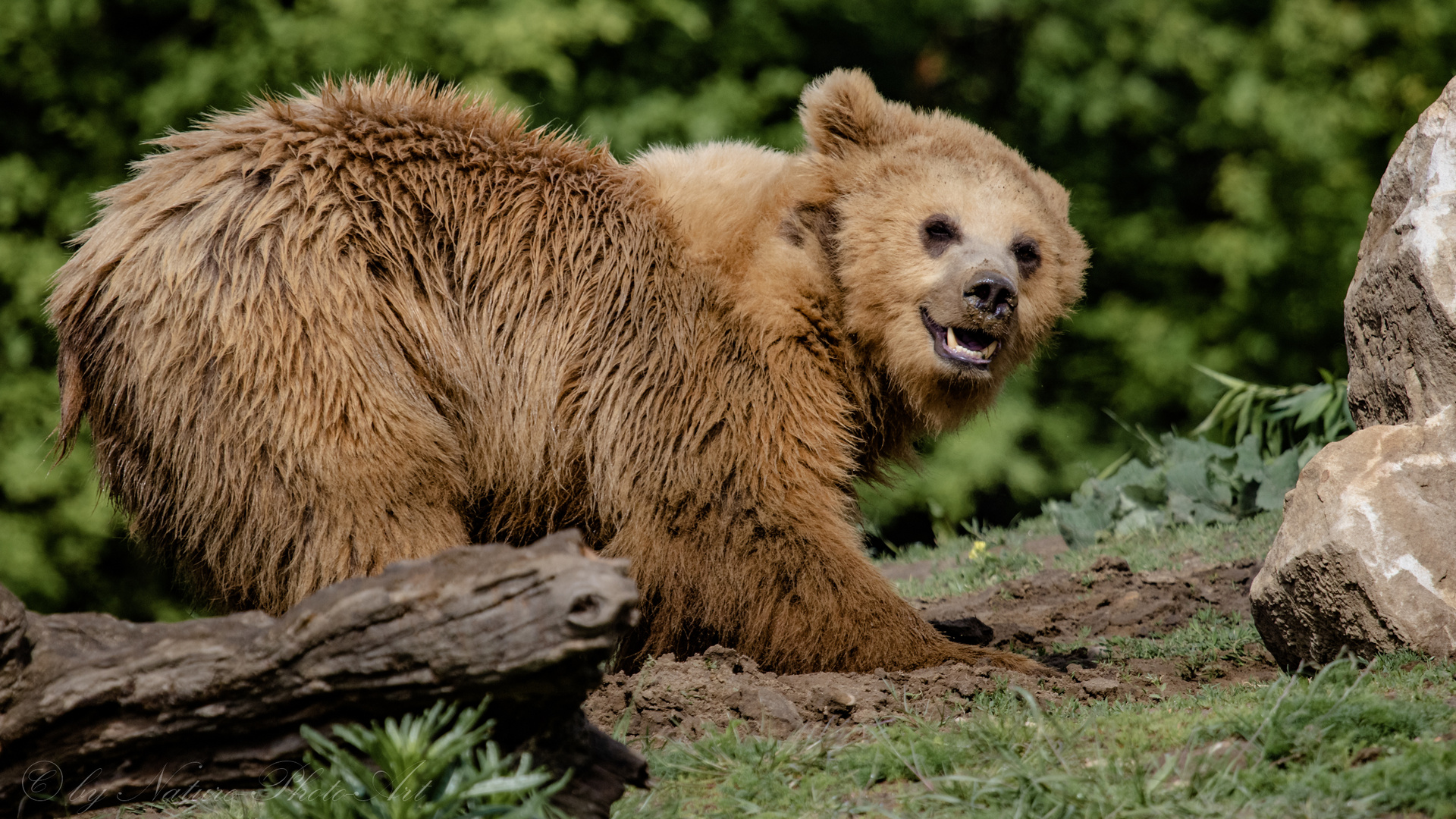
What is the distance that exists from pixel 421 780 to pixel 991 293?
8.45ft

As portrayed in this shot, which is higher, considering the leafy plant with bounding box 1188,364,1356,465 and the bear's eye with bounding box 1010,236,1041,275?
the bear's eye with bounding box 1010,236,1041,275

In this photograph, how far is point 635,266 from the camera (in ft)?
14.0

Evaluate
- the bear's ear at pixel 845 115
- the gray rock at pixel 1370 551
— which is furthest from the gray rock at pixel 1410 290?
the bear's ear at pixel 845 115

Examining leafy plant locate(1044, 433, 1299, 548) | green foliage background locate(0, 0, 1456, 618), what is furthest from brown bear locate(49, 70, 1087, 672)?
green foliage background locate(0, 0, 1456, 618)

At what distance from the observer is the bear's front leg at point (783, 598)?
13.1 feet

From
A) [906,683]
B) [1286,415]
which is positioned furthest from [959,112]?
[906,683]

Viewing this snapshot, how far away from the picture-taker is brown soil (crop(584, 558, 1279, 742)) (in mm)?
3508

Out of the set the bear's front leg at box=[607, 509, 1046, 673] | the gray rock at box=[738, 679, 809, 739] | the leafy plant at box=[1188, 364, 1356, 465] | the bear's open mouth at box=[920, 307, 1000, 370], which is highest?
the bear's open mouth at box=[920, 307, 1000, 370]

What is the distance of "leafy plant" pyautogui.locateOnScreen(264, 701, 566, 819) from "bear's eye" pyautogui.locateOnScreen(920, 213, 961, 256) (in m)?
2.45

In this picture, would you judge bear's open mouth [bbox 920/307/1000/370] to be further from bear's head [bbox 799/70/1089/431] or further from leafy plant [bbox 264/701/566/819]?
leafy plant [bbox 264/701/566/819]

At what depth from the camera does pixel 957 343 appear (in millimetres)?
4449

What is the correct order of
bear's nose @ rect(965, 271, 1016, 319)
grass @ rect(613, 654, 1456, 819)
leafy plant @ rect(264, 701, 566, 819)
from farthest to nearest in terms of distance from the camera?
bear's nose @ rect(965, 271, 1016, 319), grass @ rect(613, 654, 1456, 819), leafy plant @ rect(264, 701, 566, 819)

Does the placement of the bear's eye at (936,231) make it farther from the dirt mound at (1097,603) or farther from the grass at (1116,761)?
the grass at (1116,761)

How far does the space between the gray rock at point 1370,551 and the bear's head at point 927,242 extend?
1.21m
